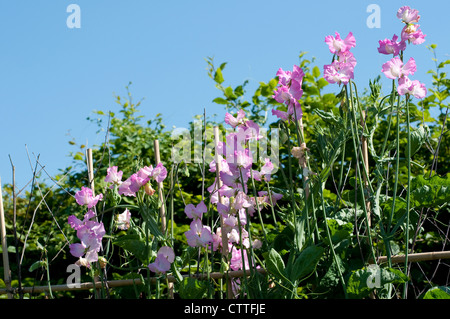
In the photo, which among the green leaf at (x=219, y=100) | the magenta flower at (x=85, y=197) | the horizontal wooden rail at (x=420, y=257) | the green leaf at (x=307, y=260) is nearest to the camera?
the green leaf at (x=307, y=260)

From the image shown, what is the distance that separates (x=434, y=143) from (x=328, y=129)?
1493mm

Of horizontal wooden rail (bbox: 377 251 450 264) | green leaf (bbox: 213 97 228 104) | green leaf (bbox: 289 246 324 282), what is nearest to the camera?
green leaf (bbox: 289 246 324 282)

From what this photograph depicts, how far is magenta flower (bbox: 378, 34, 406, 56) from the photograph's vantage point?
1555 millimetres

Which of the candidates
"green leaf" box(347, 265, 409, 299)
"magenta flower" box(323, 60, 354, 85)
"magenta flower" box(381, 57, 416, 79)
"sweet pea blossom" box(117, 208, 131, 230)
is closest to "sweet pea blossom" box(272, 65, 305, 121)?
"magenta flower" box(323, 60, 354, 85)

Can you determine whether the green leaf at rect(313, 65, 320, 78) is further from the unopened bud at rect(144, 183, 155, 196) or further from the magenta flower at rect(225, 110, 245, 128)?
the unopened bud at rect(144, 183, 155, 196)

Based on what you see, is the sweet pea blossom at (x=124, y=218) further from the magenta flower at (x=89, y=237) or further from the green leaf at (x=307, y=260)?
the green leaf at (x=307, y=260)

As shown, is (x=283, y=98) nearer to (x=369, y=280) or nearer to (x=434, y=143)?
(x=369, y=280)

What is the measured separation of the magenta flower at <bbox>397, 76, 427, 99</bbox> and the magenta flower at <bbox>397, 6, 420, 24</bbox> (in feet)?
0.56

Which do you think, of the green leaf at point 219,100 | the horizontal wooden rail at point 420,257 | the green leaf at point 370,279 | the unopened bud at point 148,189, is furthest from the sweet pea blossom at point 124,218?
the green leaf at point 219,100

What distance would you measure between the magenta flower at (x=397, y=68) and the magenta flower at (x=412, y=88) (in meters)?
0.02

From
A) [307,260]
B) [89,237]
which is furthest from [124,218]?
[307,260]

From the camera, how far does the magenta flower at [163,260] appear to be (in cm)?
163
